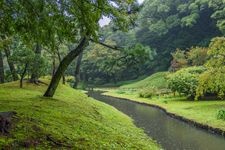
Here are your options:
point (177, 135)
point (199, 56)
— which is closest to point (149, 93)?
point (199, 56)

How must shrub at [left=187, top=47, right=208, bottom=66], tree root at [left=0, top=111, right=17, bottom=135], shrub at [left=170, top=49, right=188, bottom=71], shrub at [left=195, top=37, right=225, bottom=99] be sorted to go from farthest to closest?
shrub at [left=170, top=49, right=188, bottom=71] → shrub at [left=187, top=47, right=208, bottom=66] → shrub at [left=195, top=37, right=225, bottom=99] → tree root at [left=0, top=111, right=17, bottom=135]

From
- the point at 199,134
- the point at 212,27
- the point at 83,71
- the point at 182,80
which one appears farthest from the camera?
the point at 83,71

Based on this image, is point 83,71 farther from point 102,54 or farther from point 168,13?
point 168,13

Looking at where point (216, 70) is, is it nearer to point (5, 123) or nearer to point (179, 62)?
point (5, 123)

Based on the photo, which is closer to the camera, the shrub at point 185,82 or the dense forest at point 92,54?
the dense forest at point 92,54

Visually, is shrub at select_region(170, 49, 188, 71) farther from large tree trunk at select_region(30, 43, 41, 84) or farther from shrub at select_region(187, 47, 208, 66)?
large tree trunk at select_region(30, 43, 41, 84)

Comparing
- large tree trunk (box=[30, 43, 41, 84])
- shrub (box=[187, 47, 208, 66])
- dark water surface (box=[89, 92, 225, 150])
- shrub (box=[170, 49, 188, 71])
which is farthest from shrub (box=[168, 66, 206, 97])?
large tree trunk (box=[30, 43, 41, 84])

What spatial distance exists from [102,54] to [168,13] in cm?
2063

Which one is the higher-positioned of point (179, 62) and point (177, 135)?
point (179, 62)

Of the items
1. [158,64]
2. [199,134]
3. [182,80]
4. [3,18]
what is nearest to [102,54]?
[158,64]

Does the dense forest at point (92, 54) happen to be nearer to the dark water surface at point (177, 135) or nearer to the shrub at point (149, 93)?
the shrub at point (149, 93)

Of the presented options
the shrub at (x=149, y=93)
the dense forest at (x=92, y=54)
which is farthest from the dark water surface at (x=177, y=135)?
the shrub at (x=149, y=93)

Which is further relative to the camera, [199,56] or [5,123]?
[199,56]

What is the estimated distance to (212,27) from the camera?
87500 mm
